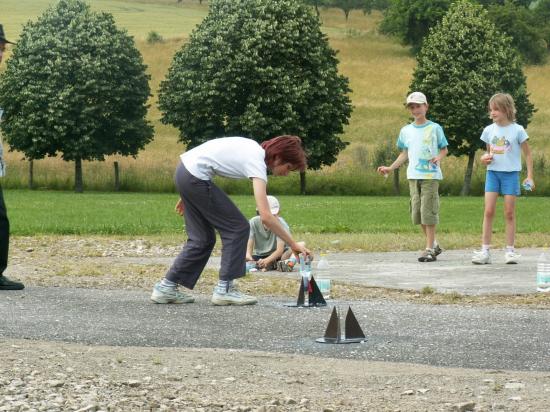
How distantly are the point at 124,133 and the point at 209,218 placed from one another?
5068 centimetres

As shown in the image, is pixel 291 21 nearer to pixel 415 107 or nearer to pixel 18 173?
pixel 18 173

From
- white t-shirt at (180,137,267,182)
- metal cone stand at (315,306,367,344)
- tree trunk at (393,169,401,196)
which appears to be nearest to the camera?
metal cone stand at (315,306,367,344)

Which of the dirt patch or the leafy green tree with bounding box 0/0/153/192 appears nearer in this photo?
the dirt patch

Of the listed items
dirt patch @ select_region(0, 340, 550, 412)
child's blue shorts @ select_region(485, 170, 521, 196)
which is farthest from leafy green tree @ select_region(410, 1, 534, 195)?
dirt patch @ select_region(0, 340, 550, 412)

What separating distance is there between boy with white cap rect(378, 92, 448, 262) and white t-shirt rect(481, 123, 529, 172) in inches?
28.3

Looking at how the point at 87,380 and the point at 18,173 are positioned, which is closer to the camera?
the point at 87,380

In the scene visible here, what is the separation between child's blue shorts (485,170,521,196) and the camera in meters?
14.7

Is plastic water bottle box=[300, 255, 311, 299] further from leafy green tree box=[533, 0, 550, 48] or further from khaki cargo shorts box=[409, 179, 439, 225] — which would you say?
leafy green tree box=[533, 0, 550, 48]

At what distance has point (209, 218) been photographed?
10.3 metres

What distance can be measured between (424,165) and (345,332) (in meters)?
6.84

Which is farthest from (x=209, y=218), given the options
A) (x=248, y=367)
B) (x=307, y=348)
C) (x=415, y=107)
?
(x=415, y=107)

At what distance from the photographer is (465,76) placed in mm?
59781

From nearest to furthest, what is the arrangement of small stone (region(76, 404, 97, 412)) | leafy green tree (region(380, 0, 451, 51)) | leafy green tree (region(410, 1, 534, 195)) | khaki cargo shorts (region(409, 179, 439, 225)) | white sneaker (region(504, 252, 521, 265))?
small stone (region(76, 404, 97, 412))
white sneaker (region(504, 252, 521, 265))
khaki cargo shorts (region(409, 179, 439, 225))
leafy green tree (region(410, 1, 534, 195))
leafy green tree (region(380, 0, 451, 51))

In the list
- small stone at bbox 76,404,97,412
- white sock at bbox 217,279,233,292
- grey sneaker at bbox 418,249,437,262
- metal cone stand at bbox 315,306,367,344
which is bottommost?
grey sneaker at bbox 418,249,437,262
